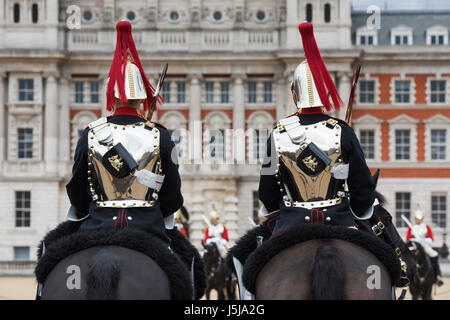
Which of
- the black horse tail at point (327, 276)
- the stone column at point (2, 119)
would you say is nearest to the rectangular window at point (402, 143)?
the stone column at point (2, 119)

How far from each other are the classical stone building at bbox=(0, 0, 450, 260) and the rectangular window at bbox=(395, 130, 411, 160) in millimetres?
49

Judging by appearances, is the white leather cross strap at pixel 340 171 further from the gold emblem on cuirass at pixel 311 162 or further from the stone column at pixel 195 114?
the stone column at pixel 195 114

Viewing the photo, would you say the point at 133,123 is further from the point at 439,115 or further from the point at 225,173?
the point at 439,115

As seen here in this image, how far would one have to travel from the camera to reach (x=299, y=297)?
4.57m

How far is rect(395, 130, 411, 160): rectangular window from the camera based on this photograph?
1459 inches

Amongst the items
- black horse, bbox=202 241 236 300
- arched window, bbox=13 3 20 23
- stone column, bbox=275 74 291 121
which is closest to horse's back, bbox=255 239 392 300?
black horse, bbox=202 241 236 300

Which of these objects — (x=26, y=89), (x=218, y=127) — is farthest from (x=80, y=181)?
(x=26, y=89)

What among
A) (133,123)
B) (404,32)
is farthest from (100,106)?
(133,123)

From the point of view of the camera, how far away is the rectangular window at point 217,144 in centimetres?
3716

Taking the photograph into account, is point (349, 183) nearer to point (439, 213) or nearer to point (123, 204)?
point (123, 204)

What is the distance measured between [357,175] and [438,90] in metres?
32.9

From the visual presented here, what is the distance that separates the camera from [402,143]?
37.1 metres

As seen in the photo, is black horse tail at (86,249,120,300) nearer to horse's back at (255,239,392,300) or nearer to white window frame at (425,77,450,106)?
horse's back at (255,239,392,300)

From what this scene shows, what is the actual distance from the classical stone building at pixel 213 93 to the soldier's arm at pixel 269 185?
2945 centimetres
